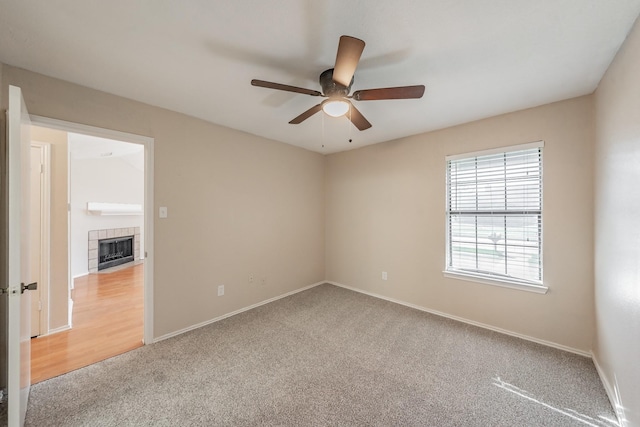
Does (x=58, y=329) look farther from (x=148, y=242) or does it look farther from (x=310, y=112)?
(x=310, y=112)

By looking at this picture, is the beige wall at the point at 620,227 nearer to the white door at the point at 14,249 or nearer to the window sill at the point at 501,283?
the window sill at the point at 501,283

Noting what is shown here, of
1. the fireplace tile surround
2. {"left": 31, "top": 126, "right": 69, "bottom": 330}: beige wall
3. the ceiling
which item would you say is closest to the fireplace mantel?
the fireplace tile surround

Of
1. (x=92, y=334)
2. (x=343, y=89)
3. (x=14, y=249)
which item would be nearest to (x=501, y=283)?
(x=343, y=89)

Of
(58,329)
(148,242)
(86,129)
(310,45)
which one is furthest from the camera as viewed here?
(58,329)

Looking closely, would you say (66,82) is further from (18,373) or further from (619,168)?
(619,168)

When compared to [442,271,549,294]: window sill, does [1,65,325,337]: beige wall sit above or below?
above

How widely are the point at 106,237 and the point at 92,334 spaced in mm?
3993

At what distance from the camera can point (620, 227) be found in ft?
5.29

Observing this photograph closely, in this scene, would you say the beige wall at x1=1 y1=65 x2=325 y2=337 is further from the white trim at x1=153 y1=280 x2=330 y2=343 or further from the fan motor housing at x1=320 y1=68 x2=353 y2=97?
the fan motor housing at x1=320 y1=68 x2=353 y2=97

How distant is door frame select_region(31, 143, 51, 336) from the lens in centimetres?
262

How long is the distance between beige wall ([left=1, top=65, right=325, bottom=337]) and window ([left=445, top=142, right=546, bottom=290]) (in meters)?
2.30

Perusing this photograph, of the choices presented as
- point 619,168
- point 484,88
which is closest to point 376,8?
point 484,88

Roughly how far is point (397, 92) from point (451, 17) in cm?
46

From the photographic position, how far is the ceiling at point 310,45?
132 centimetres
